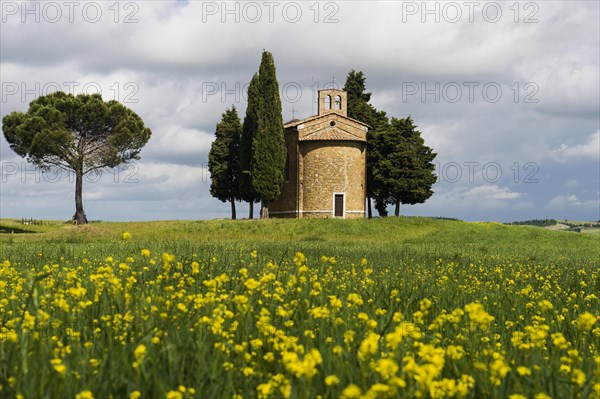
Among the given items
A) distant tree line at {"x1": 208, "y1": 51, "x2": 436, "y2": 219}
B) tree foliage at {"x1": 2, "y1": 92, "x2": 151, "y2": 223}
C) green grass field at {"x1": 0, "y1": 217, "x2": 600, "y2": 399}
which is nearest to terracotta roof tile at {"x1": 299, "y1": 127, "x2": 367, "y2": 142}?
distant tree line at {"x1": 208, "y1": 51, "x2": 436, "y2": 219}

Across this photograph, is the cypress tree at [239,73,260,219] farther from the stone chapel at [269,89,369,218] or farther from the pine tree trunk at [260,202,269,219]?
the stone chapel at [269,89,369,218]

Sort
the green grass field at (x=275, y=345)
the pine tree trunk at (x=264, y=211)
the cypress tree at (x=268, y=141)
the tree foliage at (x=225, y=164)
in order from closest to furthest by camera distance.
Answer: the green grass field at (x=275, y=345) < the cypress tree at (x=268, y=141) < the pine tree trunk at (x=264, y=211) < the tree foliage at (x=225, y=164)

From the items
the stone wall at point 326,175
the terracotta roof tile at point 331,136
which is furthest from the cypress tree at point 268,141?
the terracotta roof tile at point 331,136

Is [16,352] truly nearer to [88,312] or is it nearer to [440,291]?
[88,312]

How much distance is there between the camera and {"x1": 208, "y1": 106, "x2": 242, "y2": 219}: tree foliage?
2297 inches

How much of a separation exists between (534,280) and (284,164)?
36785 millimetres

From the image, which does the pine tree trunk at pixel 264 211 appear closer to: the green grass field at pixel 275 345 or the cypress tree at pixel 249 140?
the cypress tree at pixel 249 140

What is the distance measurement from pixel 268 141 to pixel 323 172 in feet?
18.7

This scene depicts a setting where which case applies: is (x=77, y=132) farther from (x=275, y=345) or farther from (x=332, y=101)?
(x=275, y=345)

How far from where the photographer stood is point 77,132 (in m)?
55.9

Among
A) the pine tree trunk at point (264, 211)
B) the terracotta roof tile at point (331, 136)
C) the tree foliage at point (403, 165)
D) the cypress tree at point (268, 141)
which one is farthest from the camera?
the tree foliage at point (403, 165)

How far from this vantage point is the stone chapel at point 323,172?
162 feet

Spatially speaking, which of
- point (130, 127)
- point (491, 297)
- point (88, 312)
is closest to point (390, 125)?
point (130, 127)

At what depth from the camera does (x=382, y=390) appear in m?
2.82
